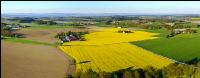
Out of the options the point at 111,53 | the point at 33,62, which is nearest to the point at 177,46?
the point at 111,53

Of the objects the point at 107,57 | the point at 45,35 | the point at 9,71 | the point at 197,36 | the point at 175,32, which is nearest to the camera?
the point at 9,71

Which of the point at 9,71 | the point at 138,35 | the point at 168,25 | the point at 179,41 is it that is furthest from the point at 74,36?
the point at 9,71

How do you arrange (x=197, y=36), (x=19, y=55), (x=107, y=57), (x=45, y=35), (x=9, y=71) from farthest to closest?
(x=45, y=35), (x=197, y=36), (x=19, y=55), (x=107, y=57), (x=9, y=71)

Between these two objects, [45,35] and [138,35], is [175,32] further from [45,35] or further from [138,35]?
[45,35]

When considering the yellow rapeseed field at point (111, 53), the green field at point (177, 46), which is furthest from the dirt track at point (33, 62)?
the green field at point (177, 46)

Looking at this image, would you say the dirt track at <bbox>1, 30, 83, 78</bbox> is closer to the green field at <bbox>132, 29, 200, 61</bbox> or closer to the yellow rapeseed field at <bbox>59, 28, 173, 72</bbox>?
the yellow rapeseed field at <bbox>59, 28, 173, 72</bbox>

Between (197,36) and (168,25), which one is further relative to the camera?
(168,25)
